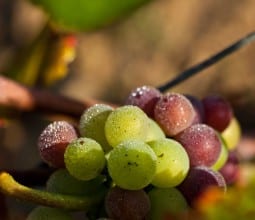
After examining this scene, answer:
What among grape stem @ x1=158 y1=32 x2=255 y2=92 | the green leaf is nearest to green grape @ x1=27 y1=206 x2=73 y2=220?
grape stem @ x1=158 y1=32 x2=255 y2=92

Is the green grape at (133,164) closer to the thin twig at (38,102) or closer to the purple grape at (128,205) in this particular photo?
the purple grape at (128,205)

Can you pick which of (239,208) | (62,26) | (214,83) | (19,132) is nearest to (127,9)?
(62,26)

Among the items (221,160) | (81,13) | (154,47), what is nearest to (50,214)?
(221,160)

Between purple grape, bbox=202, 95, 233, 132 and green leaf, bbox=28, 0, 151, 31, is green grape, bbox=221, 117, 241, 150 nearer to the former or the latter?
purple grape, bbox=202, 95, 233, 132

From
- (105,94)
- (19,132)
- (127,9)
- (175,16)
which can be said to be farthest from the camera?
(175,16)

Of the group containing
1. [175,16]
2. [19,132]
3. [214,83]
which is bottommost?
[19,132]

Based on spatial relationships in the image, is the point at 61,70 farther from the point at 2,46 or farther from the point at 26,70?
the point at 2,46

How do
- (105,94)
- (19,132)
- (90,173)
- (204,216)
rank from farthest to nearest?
(105,94), (19,132), (90,173), (204,216)

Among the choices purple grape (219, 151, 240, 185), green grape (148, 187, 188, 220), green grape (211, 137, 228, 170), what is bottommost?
purple grape (219, 151, 240, 185)
